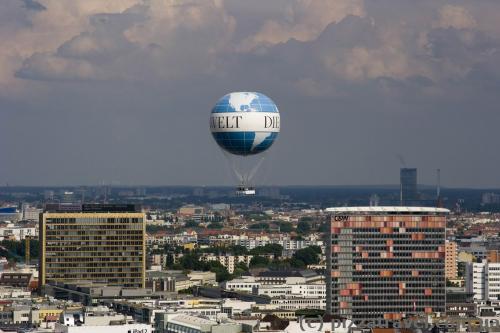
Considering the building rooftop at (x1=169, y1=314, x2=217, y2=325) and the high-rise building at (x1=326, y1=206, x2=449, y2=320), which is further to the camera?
the high-rise building at (x1=326, y1=206, x2=449, y2=320)

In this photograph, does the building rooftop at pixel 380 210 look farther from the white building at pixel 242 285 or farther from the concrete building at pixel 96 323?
the white building at pixel 242 285

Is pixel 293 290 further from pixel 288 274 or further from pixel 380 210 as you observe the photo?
pixel 380 210

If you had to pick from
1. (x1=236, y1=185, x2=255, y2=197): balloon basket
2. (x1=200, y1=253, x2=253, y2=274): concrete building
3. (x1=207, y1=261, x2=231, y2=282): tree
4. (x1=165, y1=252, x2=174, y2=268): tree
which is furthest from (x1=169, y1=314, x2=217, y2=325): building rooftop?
(x1=200, y1=253, x2=253, y2=274): concrete building

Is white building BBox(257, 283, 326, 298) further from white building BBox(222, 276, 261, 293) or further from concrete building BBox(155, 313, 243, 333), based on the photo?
concrete building BBox(155, 313, 243, 333)

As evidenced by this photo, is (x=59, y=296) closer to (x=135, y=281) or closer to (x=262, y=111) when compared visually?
(x=135, y=281)

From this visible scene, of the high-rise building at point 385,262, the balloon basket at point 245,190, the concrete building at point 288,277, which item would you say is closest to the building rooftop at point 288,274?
the concrete building at point 288,277

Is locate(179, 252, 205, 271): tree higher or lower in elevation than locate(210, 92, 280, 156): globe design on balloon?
lower

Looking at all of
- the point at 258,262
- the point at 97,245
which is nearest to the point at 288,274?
the point at 97,245

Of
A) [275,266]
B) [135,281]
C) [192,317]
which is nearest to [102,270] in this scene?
[135,281]
